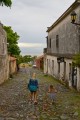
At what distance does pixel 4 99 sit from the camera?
61.6ft

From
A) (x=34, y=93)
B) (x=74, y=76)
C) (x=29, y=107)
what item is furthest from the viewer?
(x=74, y=76)

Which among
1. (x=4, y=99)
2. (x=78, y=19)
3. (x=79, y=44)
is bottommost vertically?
(x=4, y=99)

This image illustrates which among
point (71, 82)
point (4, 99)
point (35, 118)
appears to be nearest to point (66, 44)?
point (71, 82)

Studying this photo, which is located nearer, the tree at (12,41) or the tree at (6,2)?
the tree at (6,2)

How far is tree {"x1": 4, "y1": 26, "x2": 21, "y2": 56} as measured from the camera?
56.2 meters

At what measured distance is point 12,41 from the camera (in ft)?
190

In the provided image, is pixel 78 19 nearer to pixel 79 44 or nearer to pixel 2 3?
pixel 79 44

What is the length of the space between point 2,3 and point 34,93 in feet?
16.8

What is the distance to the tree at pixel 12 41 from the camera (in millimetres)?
56250

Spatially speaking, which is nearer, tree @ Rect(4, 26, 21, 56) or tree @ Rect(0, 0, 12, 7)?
tree @ Rect(0, 0, 12, 7)

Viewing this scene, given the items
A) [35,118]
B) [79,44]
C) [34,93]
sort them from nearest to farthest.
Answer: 1. [35,118]
2. [34,93]
3. [79,44]

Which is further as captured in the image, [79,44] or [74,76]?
[74,76]

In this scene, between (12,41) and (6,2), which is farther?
(12,41)

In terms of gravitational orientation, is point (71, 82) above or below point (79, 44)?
below
